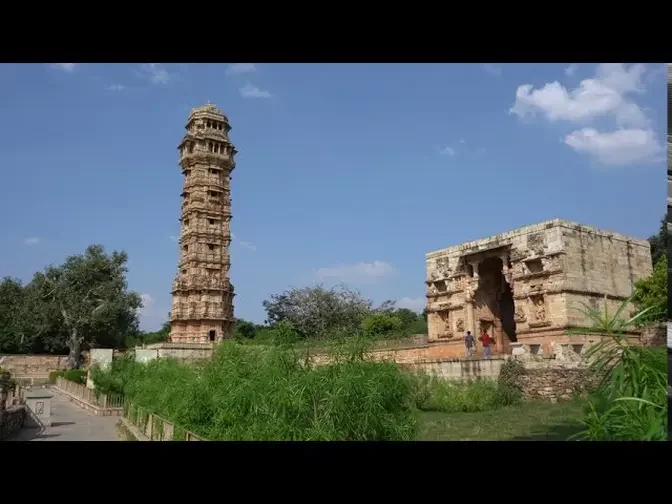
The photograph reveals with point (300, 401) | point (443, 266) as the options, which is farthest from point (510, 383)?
point (300, 401)

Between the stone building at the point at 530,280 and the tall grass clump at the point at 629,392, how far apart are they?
34.5ft

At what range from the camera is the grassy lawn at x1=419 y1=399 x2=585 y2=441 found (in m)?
8.63

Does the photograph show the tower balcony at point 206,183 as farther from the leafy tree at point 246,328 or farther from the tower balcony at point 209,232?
the leafy tree at point 246,328

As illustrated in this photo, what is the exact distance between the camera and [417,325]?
35844 millimetres

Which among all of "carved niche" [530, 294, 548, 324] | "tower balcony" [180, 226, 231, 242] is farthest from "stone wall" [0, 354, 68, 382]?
"carved niche" [530, 294, 548, 324]

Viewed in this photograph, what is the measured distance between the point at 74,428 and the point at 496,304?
1379cm

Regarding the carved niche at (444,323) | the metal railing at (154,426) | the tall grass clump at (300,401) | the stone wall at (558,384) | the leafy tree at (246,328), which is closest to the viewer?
the tall grass clump at (300,401)

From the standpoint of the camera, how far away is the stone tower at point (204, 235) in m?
25.2

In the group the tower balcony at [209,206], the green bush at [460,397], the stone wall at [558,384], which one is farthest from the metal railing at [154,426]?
the tower balcony at [209,206]

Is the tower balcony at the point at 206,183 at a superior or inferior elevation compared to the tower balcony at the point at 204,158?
inferior

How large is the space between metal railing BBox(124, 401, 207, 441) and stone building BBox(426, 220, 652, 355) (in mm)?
9082
